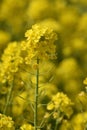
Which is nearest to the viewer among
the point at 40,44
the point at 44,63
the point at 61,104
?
the point at 40,44

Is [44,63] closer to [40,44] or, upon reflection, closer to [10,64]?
[40,44]

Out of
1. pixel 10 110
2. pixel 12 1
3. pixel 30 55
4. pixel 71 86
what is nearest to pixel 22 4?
pixel 12 1

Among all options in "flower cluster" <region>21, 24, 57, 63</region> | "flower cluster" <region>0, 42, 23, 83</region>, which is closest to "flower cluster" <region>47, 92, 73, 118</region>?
"flower cluster" <region>0, 42, 23, 83</region>

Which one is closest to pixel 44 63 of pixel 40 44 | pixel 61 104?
pixel 40 44

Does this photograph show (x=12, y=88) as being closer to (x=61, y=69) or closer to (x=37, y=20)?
(x=61, y=69)

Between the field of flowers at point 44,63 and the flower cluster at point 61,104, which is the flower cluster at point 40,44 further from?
the flower cluster at point 61,104

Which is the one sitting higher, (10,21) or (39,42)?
(10,21)

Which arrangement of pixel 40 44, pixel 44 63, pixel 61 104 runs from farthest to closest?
pixel 61 104 < pixel 44 63 < pixel 40 44
